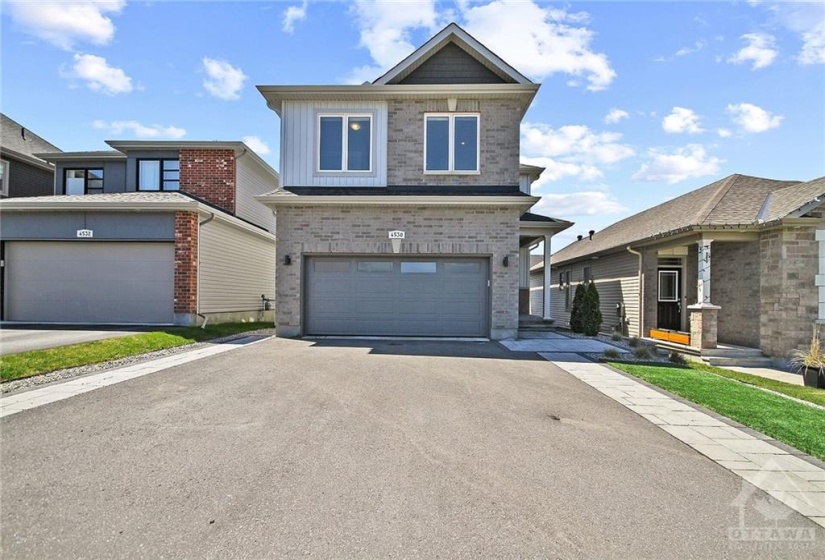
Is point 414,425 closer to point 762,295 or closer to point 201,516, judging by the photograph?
point 201,516

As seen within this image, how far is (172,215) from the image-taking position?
1316 centimetres

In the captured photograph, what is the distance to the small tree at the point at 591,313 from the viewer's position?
13.9m

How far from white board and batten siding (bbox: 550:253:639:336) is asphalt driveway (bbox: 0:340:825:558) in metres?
9.73

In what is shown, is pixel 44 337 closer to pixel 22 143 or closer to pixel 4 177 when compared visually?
pixel 4 177

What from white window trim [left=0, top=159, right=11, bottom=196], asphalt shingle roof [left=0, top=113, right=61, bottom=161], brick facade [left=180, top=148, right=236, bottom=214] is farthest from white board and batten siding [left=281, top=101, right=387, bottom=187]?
white window trim [left=0, top=159, right=11, bottom=196]

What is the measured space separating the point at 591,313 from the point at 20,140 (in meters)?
26.6

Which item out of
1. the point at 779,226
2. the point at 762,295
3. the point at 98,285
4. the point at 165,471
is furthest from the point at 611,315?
the point at 98,285

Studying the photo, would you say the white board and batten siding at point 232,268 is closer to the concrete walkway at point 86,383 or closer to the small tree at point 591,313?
the concrete walkway at point 86,383

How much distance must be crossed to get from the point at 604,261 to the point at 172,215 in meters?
15.7

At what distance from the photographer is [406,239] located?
1186 cm

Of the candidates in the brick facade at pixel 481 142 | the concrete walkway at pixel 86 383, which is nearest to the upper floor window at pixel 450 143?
the brick facade at pixel 481 142

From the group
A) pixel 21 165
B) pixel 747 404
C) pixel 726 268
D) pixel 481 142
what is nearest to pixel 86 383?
pixel 747 404

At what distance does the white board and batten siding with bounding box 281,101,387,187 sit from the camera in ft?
40.8

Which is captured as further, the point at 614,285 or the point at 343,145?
the point at 614,285
